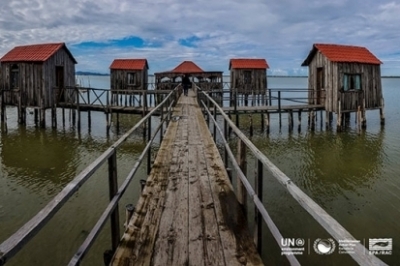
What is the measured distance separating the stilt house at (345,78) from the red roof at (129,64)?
18309 mm

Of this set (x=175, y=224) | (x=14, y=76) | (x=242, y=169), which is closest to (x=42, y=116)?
(x=14, y=76)

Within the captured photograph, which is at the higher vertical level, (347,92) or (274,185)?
(347,92)

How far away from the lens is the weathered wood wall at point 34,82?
896 inches

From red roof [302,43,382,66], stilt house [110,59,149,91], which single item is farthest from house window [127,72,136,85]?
red roof [302,43,382,66]

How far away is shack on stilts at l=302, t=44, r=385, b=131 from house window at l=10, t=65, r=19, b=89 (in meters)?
20.1

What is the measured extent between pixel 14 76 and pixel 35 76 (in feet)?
7.54

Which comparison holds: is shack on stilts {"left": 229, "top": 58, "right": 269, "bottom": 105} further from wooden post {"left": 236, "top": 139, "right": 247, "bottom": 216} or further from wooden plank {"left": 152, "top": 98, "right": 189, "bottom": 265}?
wooden post {"left": 236, "top": 139, "right": 247, "bottom": 216}

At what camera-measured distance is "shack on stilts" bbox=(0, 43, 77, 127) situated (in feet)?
74.8

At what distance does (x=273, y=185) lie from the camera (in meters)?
11.4

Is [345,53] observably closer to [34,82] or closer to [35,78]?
[35,78]

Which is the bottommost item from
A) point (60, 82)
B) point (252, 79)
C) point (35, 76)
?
point (60, 82)

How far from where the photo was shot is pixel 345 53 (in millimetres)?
22906

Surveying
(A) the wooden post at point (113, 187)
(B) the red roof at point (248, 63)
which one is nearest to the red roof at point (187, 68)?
(B) the red roof at point (248, 63)

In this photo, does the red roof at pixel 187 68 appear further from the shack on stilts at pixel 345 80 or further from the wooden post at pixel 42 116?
the wooden post at pixel 42 116
